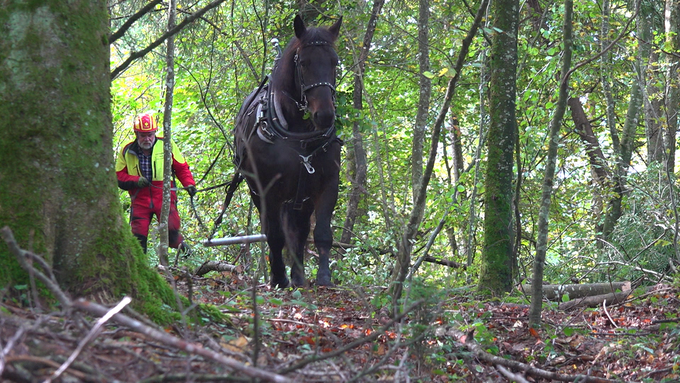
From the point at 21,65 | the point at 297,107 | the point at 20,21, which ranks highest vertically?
the point at 297,107

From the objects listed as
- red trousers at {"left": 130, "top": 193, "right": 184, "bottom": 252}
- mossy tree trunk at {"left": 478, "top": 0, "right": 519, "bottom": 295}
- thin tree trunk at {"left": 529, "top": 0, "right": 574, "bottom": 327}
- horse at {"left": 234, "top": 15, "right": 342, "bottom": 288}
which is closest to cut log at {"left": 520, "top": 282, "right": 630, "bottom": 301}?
mossy tree trunk at {"left": 478, "top": 0, "right": 519, "bottom": 295}

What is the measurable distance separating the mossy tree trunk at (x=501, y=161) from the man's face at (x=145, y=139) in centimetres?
390

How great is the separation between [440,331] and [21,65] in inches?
110

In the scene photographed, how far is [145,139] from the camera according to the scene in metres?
8.32

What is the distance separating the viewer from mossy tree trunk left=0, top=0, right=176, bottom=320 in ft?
10.7

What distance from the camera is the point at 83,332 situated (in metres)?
2.34

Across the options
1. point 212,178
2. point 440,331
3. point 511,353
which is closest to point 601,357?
point 511,353

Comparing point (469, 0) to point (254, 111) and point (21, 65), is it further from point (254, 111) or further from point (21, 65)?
point (21, 65)

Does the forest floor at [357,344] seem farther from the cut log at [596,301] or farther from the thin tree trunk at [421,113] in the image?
the thin tree trunk at [421,113]

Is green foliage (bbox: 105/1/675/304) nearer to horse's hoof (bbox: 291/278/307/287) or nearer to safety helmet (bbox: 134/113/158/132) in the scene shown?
horse's hoof (bbox: 291/278/307/287)

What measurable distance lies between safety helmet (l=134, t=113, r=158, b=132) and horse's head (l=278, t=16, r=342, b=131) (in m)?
1.88

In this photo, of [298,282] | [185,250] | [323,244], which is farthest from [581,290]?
[185,250]

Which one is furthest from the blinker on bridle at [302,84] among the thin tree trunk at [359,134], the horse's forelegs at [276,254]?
the thin tree trunk at [359,134]

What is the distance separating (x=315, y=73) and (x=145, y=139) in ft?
8.21
